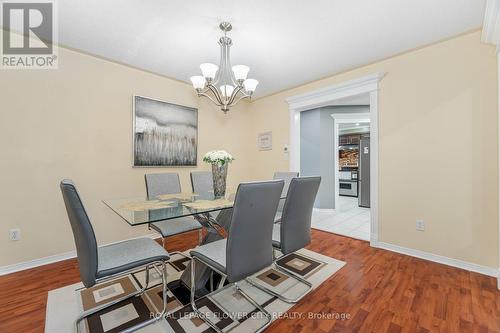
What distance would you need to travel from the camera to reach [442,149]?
93.4 inches

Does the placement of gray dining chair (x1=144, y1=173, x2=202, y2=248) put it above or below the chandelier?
below

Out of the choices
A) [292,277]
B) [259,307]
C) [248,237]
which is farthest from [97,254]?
[292,277]

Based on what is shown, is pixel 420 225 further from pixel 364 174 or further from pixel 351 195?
pixel 351 195

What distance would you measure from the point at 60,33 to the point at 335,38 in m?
2.91

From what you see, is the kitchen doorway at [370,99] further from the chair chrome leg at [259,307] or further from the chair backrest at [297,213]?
the chair chrome leg at [259,307]

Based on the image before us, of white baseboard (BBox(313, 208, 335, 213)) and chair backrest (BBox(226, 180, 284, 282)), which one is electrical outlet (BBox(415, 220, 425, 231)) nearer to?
chair backrest (BBox(226, 180, 284, 282))

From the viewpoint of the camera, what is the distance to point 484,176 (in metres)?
2.14

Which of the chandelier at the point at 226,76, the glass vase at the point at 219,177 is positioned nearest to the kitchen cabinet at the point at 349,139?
the chandelier at the point at 226,76

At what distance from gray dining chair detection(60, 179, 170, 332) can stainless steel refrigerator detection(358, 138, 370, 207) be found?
5.13m

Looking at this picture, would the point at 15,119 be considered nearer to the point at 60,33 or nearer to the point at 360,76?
the point at 60,33

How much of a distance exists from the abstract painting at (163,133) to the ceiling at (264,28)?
1.96ft

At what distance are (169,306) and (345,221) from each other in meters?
3.45

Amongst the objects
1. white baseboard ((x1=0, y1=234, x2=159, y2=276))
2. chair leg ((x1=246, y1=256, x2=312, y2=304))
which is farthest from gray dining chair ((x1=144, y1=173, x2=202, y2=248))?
white baseboard ((x1=0, y1=234, x2=159, y2=276))

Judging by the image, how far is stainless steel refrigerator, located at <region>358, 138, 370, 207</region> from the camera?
5.30m
